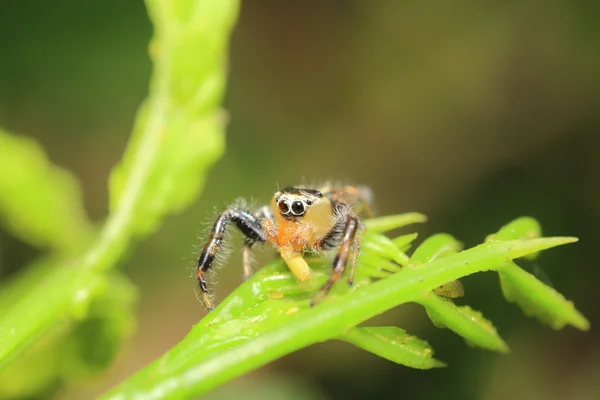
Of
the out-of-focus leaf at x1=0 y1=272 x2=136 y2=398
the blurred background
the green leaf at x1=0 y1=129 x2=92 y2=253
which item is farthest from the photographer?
Answer: the blurred background

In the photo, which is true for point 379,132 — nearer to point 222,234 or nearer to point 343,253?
point 222,234

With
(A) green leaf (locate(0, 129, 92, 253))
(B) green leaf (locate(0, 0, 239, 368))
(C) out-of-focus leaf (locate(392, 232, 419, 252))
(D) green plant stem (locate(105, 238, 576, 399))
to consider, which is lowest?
(D) green plant stem (locate(105, 238, 576, 399))

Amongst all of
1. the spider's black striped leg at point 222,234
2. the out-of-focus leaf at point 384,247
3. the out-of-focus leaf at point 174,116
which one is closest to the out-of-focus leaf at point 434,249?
the out-of-focus leaf at point 384,247

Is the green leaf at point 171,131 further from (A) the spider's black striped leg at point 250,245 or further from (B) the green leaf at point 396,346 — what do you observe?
(B) the green leaf at point 396,346

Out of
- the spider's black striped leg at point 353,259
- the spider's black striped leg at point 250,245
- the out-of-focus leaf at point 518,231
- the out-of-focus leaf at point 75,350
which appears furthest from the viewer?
the out-of-focus leaf at point 75,350

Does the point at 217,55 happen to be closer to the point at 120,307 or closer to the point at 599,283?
the point at 120,307

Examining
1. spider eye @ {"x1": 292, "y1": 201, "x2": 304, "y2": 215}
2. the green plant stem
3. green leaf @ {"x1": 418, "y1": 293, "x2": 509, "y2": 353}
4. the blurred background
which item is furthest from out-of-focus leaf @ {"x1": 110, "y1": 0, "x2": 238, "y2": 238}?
the blurred background

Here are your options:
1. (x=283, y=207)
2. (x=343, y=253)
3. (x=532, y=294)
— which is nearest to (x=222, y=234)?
(x=283, y=207)

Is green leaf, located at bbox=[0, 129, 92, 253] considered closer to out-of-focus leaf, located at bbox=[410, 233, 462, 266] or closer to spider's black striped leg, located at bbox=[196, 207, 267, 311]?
spider's black striped leg, located at bbox=[196, 207, 267, 311]
